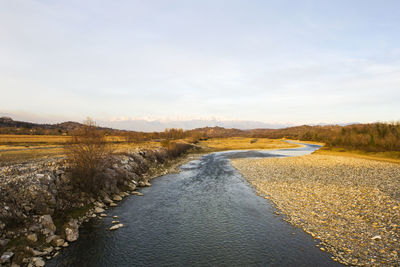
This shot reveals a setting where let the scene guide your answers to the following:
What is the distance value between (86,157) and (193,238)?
15147mm

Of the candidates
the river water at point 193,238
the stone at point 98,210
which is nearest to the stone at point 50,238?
the river water at point 193,238

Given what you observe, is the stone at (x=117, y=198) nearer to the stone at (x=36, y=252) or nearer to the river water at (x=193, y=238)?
the river water at (x=193, y=238)

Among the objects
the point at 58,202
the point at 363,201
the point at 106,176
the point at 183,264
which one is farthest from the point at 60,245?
the point at 363,201

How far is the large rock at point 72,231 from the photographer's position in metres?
14.5

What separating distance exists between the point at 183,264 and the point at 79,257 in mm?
6516

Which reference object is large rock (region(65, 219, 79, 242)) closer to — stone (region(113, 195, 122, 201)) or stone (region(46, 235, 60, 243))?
stone (region(46, 235, 60, 243))

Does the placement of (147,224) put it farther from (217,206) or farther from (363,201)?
(363,201)

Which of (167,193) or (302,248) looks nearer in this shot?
(302,248)

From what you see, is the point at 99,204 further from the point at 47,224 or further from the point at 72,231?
the point at 47,224

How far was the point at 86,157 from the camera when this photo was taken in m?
22.6

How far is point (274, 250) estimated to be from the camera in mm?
13336

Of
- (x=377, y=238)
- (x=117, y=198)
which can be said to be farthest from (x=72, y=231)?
(x=377, y=238)

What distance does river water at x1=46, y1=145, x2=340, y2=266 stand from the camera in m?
12.4

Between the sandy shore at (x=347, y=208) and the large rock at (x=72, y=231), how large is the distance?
1710cm
